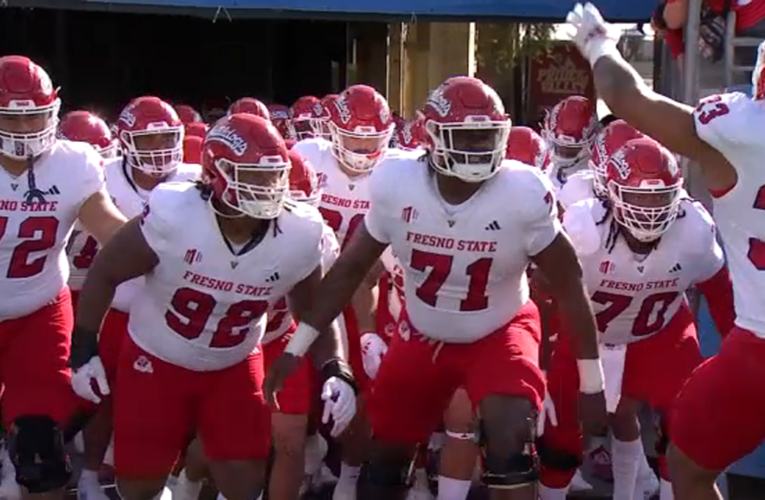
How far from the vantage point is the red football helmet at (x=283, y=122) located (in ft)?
25.0

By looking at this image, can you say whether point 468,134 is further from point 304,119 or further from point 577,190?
point 304,119

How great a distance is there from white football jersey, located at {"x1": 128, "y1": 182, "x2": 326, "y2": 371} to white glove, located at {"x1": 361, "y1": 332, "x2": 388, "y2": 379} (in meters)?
0.55

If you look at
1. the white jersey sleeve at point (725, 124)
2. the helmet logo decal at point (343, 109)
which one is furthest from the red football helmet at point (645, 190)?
the helmet logo decal at point (343, 109)

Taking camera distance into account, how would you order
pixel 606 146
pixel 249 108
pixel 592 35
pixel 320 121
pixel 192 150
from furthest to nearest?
pixel 320 121 < pixel 249 108 < pixel 192 150 < pixel 606 146 < pixel 592 35

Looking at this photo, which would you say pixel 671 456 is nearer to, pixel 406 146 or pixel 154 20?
pixel 406 146

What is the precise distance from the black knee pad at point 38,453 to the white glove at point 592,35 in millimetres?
2212

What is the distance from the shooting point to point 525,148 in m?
5.76

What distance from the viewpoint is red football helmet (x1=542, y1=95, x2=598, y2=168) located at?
23.5ft

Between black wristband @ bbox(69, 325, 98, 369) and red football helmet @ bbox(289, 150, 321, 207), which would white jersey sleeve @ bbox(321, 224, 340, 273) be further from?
black wristband @ bbox(69, 325, 98, 369)

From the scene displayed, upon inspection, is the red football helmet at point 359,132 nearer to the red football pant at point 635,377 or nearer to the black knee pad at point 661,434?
the red football pant at point 635,377

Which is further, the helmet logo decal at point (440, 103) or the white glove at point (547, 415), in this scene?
the white glove at point (547, 415)

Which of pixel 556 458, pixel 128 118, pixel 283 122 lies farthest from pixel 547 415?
pixel 283 122

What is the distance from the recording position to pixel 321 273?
14.7ft

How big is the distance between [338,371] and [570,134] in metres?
3.21
